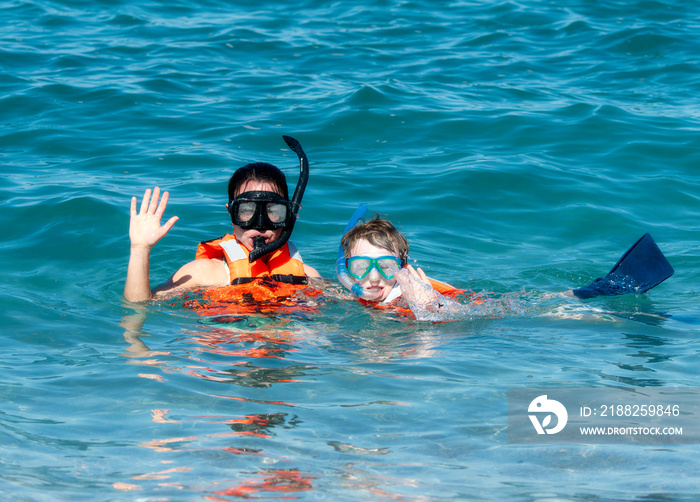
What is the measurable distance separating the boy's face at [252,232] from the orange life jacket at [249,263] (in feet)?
0.14

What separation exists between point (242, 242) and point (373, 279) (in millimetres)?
1029

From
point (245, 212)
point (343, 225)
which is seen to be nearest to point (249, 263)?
point (245, 212)

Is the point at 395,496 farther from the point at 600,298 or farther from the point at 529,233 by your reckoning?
the point at 529,233

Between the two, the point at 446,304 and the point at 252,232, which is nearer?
the point at 446,304

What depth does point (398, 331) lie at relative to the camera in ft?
15.5

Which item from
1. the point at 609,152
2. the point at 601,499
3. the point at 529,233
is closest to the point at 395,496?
the point at 601,499

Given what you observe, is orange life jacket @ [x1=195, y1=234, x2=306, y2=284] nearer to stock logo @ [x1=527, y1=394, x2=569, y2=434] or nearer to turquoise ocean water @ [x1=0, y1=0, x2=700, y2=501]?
turquoise ocean water @ [x1=0, y1=0, x2=700, y2=501]

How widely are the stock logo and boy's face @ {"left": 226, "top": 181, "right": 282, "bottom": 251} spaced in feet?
7.42

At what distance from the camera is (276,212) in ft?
16.5

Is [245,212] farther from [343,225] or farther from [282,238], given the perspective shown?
[343,225]

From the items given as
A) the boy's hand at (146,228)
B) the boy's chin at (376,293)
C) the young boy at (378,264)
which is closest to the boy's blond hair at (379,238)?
the young boy at (378,264)

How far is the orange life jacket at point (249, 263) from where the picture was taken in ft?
17.0

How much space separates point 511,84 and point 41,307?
7.93m

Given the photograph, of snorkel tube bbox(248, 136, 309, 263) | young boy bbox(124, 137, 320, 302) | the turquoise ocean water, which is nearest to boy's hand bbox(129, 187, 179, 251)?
young boy bbox(124, 137, 320, 302)
